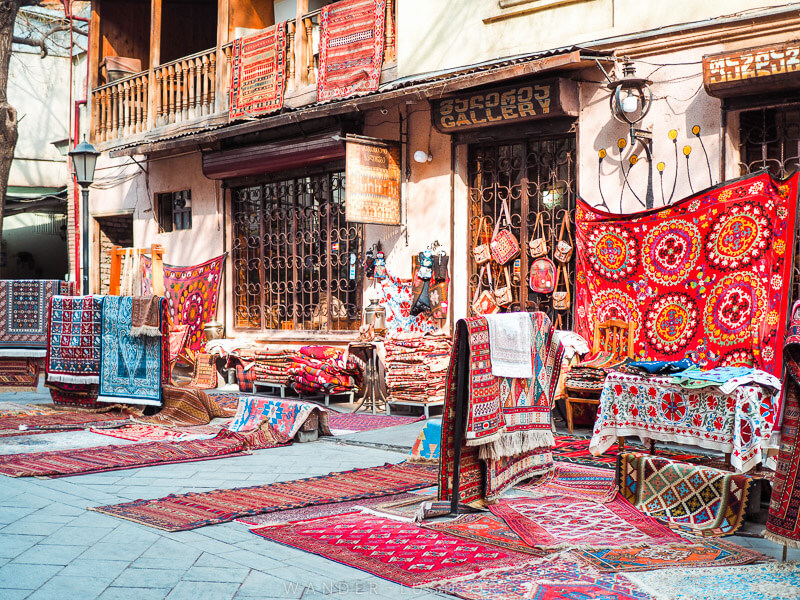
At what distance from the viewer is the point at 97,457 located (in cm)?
781

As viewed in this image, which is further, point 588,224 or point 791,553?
point 588,224

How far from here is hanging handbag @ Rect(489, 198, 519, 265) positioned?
415 inches

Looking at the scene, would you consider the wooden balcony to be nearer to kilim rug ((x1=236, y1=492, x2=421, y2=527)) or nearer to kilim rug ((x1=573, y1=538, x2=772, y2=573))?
kilim rug ((x1=236, y1=492, x2=421, y2=527))

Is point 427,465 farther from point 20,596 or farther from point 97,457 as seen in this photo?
point 20,596

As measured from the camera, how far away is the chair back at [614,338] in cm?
890

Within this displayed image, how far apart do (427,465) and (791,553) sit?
3159 millimetres

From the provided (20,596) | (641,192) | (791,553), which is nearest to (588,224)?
(641,192)

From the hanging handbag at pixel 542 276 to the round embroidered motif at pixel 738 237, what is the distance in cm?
205

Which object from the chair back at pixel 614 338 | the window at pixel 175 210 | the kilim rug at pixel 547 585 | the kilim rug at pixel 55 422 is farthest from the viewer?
the window at pixel 175 210

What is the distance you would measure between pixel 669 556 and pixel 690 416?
2.06m

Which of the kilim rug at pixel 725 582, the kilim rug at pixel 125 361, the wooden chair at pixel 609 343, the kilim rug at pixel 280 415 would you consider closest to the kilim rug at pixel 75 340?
the kilim rug at pixel 125 361

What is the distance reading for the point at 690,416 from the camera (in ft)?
21.6

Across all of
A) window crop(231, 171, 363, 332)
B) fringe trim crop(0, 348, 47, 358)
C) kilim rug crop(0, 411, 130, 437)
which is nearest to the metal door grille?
window crop(231, 171, 363, 332)

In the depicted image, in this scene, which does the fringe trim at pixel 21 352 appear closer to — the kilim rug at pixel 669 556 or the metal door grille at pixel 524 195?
the metal door grille at pixel 524 195
